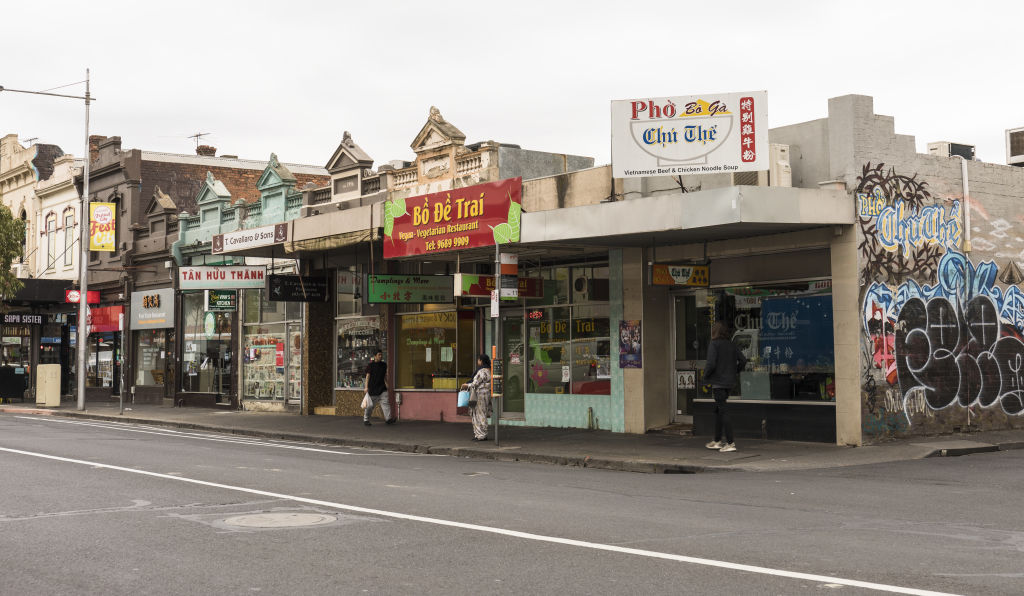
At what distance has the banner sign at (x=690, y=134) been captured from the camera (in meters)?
15.8

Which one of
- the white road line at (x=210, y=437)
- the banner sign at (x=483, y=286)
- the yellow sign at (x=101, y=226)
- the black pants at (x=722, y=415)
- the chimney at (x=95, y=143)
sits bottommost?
the white road line at (x=210, y=437)

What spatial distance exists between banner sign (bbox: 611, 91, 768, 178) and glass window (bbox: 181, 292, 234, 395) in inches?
690

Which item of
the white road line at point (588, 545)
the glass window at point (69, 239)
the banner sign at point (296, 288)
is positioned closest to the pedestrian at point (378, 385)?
the banner sign at point (296, 288)

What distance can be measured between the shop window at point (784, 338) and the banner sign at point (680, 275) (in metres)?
0.47

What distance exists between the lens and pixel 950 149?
18234mm

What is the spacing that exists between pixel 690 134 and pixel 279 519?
383 inches

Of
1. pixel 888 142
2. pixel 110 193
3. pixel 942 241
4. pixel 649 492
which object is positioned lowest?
pixel 649 492

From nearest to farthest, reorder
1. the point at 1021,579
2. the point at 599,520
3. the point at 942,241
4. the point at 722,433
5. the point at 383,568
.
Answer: the point at 1021,579 < the point at 383,568 < the point at 599,520 < the point at 722,433 < the point at 942,241

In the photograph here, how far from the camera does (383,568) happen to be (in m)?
6.99

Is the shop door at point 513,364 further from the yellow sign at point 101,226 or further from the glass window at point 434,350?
the yellow sign at point 101,226

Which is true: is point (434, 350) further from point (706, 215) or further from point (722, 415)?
point (706, 215)

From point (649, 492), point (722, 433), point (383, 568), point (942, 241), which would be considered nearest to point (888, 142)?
point (942, 241)

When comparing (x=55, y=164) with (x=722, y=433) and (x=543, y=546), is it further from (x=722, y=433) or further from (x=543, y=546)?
(x=543, y=546)

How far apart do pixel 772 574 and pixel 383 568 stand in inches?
100
